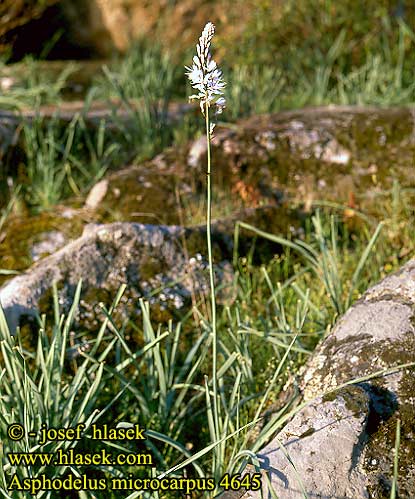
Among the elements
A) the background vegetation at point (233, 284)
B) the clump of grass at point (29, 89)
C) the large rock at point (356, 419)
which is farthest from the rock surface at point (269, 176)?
the large rock at point (356, 419)

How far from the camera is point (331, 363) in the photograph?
6.89ft

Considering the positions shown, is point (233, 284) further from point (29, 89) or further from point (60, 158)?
point (29, 89)

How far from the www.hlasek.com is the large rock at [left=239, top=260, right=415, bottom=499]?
0.16 meters

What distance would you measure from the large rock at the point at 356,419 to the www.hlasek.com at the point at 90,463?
0.16m

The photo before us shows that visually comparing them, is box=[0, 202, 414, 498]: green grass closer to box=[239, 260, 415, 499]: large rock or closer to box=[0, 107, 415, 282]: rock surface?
box=[239, 260, 415, 499]: large rock

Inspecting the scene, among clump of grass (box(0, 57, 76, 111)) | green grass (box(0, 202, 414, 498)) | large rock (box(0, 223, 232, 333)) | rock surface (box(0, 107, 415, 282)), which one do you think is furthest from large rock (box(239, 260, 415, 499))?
clump of grass (box(0, 57, 76, 111))

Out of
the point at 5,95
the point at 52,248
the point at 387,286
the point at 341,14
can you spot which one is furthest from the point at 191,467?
the point at 341,14

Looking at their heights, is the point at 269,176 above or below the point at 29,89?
below

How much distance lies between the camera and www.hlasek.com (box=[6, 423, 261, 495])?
1.98m

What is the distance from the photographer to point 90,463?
7.07 ft

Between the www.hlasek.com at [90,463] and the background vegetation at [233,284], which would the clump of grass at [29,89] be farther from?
the www.hlasek.com at [90,463]

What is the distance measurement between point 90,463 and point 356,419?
0.80 metres

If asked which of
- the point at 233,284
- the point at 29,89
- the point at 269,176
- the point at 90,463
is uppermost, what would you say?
the point at 29,89

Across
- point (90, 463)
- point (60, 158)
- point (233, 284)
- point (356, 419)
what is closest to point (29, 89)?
point (60, 158)
